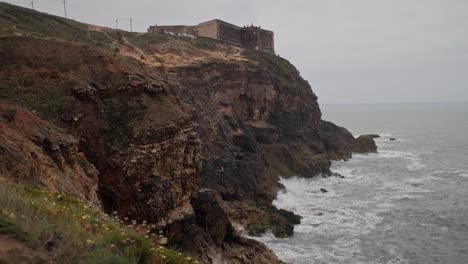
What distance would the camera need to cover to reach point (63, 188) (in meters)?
11.9

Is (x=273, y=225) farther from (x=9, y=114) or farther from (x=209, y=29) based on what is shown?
(x=209, y=29)

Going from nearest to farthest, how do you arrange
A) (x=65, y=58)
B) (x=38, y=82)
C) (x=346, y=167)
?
(x=38, y=82)
(x=65, y=58)
(x=346, y=167)

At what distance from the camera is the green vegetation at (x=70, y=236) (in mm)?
4922

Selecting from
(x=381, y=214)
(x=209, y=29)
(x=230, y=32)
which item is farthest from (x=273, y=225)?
(x=230, y=32)

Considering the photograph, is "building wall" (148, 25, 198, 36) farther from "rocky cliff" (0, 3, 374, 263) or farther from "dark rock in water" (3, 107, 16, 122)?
"dark rock in water" (3, 107, 16, 122)

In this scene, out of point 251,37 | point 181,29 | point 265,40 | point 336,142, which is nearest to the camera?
point 336,142

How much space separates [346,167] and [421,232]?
28163 millimetres

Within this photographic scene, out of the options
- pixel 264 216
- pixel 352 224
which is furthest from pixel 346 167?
pixel 264 216

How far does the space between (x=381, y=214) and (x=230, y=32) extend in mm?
46582

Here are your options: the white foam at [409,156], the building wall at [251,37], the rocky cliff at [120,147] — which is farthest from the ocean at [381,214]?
the building wall at [251,37]

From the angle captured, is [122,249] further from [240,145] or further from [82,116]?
[240,145]

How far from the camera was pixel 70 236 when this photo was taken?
17.2 feet

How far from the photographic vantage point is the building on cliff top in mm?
66875

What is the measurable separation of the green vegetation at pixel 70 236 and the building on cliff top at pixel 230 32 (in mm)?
61758
